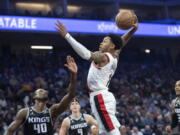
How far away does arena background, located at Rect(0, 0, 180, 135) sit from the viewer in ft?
58.3

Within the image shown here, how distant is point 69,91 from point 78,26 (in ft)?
42.3

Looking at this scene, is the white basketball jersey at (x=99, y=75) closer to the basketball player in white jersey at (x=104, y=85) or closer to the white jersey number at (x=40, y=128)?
the basketball player in white jersey at (x=104, y=85)

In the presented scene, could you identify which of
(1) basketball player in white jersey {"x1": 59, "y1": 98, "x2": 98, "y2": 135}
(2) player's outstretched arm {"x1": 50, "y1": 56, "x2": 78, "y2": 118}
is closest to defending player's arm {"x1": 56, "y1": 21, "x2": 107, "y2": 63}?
(2) player's outstretched arm {"x1": 50, "y1": 56, "x2": 78, "y2": 118}

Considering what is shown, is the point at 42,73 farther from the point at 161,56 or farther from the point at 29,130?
the point at 29,130

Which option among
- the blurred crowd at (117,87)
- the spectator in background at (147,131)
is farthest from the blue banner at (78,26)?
the spectator in background at (147,131)

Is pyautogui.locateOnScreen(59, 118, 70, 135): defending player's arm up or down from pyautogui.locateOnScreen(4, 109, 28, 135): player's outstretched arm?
down

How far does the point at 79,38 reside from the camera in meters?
22.0

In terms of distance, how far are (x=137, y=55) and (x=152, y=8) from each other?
16.4 feet

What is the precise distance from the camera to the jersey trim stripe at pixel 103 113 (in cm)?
675

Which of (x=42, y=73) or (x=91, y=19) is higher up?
(x=91, y=19)

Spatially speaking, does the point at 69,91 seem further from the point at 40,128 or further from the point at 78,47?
the point at 40,128

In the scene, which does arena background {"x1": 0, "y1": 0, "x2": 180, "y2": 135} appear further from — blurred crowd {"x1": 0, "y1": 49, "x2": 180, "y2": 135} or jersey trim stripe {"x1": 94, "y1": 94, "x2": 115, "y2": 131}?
jersey trim stripe {"x1": 94, "y1": 94, "x2": 115, "y2": 131}

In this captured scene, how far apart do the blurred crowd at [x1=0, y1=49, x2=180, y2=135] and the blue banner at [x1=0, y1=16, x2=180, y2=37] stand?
7.78ft

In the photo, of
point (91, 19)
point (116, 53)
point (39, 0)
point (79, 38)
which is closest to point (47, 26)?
Result: point (91, 19)
